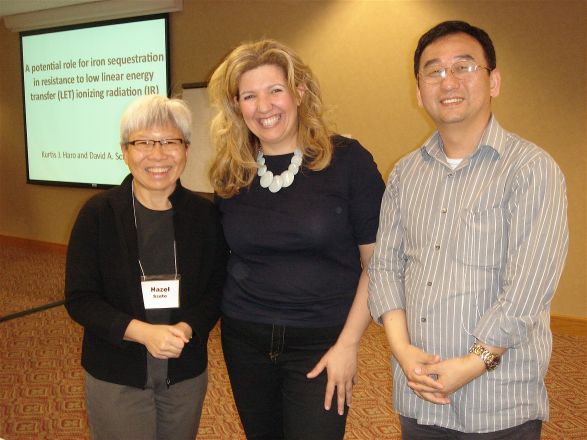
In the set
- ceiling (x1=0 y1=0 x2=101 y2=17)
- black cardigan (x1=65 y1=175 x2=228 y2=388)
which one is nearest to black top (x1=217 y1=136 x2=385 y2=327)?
black cardigan (x1=65 y1=175 x2=228 y2=388)

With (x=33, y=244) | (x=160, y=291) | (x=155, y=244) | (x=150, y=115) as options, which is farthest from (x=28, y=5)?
(x=160, y=291)

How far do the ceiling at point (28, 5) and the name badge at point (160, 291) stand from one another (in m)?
6.15

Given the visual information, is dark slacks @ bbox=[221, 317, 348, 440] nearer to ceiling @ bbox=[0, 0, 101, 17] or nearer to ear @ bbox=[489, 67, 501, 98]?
ear @ bbox=[489, 67, 501, 98]

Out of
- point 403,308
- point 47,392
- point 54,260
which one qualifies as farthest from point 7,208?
point 403,308

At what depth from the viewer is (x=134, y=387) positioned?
5.40ft

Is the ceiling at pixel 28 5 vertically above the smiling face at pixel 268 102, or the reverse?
the ceiling at pixel 28 5

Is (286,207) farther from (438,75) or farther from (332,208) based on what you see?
(438,75)

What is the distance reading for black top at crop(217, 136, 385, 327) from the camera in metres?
1.62

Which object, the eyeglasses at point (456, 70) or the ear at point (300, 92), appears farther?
the ear at point (300, 92)

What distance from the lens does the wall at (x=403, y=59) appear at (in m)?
4.39

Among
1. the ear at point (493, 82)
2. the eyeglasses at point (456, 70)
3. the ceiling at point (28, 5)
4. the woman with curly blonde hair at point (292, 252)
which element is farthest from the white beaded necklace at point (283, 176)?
the ceiling at point (28, 5)

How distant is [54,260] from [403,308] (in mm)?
6844

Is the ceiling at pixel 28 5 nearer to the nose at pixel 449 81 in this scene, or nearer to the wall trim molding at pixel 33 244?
the wall trim molding at pixel 33 244

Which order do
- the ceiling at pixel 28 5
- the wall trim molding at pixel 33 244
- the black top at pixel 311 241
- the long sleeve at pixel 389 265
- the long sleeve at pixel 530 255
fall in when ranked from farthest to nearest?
the wall trim molding at pixel 33 244 < the ceiling at pixel 28 5 < the black top at pixel 311 241 < the long sleeve at pixel 389 265 < the long sleeve at pixel 530 255
